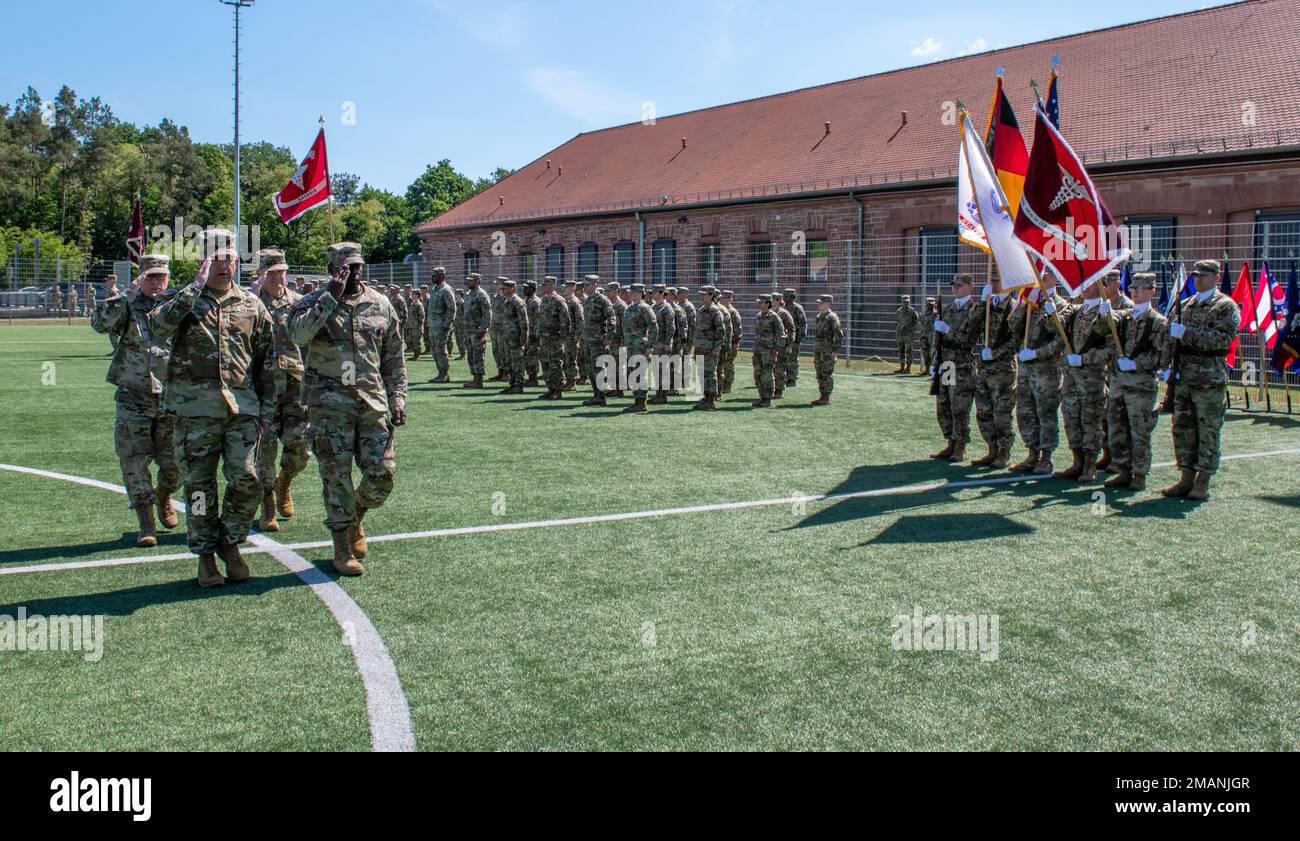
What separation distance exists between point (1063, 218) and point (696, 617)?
6.69 meters

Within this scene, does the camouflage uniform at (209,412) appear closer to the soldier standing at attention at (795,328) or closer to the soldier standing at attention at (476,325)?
the soldier standing at attention at (476,325)

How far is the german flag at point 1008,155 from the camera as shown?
11.6 metres

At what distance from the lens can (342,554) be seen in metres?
7.29

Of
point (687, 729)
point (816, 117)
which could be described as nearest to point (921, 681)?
point (687, 729)

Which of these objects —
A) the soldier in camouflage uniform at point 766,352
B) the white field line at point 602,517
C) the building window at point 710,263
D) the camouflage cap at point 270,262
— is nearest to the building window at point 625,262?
the building window at point 710,263

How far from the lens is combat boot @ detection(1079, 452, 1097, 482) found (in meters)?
10.9

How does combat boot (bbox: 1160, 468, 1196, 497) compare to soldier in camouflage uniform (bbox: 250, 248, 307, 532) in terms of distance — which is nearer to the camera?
soldier in camouflage uniform (bbox: 250, 248, 307, 532)

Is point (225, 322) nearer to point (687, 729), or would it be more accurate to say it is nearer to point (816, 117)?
point (687, 729)

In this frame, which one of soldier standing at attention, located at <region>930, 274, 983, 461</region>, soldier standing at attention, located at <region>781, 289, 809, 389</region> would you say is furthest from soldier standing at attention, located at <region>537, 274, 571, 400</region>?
soldier standing at attention, located at <region>930, 274, 983, 461</region>

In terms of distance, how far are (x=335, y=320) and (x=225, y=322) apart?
28.5 inches

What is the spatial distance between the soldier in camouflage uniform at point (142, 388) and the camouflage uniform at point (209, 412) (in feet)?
4.99

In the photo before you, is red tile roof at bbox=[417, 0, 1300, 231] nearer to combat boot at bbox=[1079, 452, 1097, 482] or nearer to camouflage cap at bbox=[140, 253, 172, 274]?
combat boot at bbox=[1079, 452, 1097, 482]

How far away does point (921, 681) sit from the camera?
5215 mm

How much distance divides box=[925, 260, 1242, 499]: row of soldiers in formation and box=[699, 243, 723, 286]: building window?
929 inches
